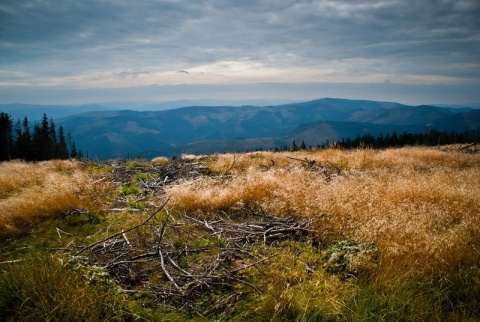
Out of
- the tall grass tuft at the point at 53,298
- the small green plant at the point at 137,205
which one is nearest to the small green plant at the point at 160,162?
the small green plant at the point at 137,205

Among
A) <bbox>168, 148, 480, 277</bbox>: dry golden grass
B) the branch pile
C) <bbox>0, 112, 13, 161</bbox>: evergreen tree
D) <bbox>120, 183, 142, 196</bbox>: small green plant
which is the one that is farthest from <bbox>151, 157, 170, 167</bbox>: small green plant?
<bbox>0, 112, 13, 161</bbox>: evergreen tree

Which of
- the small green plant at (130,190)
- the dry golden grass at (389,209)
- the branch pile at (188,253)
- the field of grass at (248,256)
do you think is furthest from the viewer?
the small green plant at (130,190)

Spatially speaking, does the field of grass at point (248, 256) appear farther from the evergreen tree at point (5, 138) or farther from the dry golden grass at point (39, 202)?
the evergreen tree at point (5, 138)

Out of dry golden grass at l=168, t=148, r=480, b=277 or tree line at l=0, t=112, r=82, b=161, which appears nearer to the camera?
dry golden grass at l=168, t=148, r=480, b=277

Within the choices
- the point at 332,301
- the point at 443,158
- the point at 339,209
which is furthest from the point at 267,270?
the point at 443,158

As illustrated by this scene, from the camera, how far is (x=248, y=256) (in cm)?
473

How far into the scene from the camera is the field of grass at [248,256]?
3242 mm

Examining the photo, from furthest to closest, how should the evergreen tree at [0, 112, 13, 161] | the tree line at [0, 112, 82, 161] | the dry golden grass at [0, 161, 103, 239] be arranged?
the tree line at [0, 112, 82, 161] < the evergreen tree at [0, 112, 13, 161] < the dry golden grass at [0, 161, 103, 239]

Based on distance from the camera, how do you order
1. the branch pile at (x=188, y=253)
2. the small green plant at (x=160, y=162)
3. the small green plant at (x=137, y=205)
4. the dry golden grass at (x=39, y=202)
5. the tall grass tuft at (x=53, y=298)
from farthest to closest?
the small green plant at (x=160, y=162)
the small green plant at (x=137, y=205)
the dry golden grass at (x=39, y=202)
the branch pile at (x=188, y=253)
the tall grass tuft at (x=53, y=298)

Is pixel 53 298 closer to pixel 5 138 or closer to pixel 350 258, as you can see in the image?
pixel 350 258

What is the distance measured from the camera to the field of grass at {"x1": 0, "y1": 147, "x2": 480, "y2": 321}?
324 cm

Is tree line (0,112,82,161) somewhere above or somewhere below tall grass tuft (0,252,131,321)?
below

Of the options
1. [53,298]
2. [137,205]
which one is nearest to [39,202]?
[137,205]

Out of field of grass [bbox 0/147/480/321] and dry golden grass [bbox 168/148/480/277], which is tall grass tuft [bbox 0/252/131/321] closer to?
field of grass [bbox 0/147/480/321]
